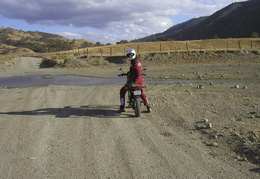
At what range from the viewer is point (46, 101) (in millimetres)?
10234

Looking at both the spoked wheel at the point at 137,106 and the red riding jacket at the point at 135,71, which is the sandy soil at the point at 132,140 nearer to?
the spoked wheel at the point at 137,106

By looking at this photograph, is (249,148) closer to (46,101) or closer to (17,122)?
(17,122)

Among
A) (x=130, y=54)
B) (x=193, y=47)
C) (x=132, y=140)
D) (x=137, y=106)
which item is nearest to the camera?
(x=132, y=140)

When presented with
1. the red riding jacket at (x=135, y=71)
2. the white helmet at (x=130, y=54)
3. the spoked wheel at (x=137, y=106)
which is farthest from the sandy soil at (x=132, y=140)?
the white helmet at (x=130, y=54)

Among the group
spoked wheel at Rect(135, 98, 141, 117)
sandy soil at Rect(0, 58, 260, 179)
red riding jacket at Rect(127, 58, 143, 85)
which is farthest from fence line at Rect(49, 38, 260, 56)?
spoked wheel at Rect(135, 98, 141, 117)

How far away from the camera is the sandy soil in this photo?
431cm

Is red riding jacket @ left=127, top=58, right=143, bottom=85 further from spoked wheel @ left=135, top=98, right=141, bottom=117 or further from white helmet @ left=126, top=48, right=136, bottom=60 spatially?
spoked wheel @ left=135, top=98, right=141, bottom=117

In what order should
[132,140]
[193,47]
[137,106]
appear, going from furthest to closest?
[193,47], [137,106], [132,140]

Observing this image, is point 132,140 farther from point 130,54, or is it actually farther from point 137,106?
point 130,54

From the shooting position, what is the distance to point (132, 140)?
5.68 m

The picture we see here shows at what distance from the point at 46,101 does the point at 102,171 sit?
669 centimetres

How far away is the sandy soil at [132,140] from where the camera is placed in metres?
4.31

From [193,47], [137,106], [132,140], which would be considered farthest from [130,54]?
[193,47]

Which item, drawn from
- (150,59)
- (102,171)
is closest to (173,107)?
(102,171)
